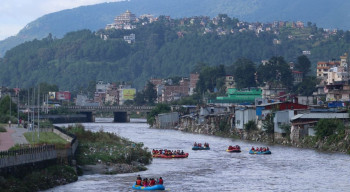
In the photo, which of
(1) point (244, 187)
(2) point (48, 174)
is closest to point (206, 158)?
(1) point (244, 187)

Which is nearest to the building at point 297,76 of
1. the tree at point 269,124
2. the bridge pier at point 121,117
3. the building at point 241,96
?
the building at point 241,96

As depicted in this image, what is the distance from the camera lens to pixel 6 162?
46656 millimetres

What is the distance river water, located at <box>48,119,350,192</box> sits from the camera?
5484 centimetres

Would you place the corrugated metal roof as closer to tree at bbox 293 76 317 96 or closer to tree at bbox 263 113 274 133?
tree at bbox 263 113 274 133

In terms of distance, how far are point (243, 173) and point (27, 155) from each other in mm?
19721

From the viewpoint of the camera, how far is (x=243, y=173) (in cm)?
6400

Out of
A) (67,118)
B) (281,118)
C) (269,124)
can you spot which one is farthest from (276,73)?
(281,118)

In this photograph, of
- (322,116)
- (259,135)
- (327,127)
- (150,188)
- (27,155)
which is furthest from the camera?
(259,135)

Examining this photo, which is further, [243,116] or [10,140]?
[243,116]

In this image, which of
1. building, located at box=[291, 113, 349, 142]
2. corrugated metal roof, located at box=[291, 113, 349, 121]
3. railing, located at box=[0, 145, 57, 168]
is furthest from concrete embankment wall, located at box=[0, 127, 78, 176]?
corrugated metal roof, located at box=[291, 113, 349, 121]

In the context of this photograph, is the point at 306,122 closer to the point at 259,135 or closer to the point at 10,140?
the point at 259,135

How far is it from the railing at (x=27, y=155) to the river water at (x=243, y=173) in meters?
2.40

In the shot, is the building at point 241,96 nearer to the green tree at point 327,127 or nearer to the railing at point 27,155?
the green tree at point 327,127

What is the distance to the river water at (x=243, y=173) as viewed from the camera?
54.8 m
